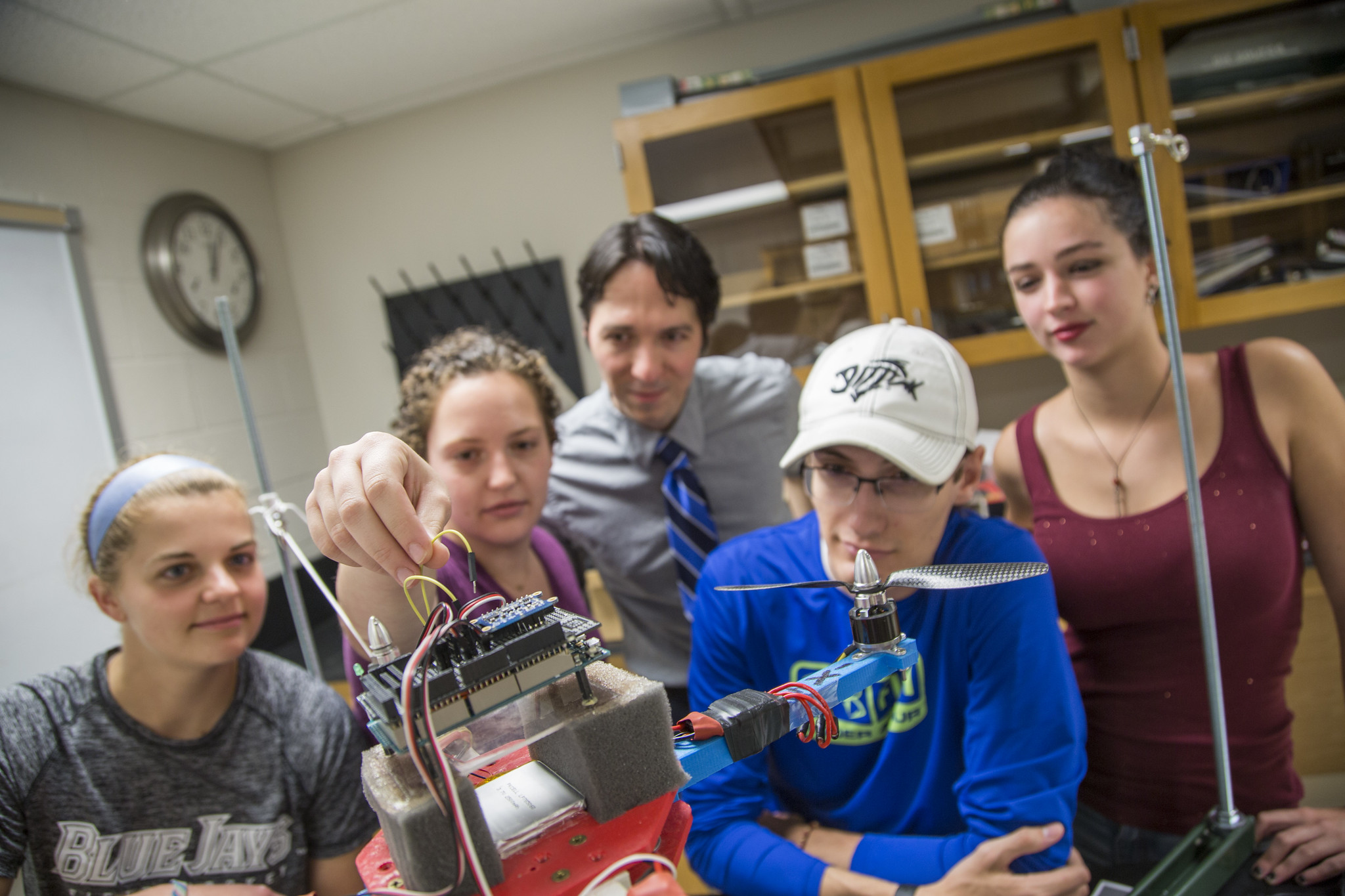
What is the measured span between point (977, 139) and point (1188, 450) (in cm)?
175

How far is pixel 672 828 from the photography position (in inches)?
16.1

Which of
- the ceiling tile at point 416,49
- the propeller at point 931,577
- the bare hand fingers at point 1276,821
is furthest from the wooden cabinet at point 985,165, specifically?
the propeller at point 931,577

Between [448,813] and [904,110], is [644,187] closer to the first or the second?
[904,110]

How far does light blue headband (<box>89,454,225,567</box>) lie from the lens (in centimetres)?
78

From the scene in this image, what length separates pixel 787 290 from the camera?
222 cm

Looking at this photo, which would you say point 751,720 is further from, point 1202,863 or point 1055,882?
point 1202,863

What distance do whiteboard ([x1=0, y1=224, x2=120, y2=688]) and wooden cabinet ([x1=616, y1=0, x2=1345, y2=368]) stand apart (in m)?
1.58

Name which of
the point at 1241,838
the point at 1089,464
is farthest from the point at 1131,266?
the point at 1241,838

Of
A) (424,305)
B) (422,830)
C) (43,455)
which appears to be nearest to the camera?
(422,830)

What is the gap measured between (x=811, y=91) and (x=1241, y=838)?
6.47ft

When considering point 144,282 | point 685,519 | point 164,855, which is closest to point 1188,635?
point 685,519

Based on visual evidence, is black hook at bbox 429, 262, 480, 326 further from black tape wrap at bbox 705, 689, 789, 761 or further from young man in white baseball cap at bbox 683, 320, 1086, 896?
black tape wrap at bbox 705, 689, 789, 761

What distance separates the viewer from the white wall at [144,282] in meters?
0.71

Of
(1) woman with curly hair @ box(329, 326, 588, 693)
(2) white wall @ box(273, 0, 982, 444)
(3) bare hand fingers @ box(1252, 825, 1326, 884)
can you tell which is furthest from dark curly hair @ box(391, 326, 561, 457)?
(3) bare hand fingers @ box(1252, 825, 1326, 884)
